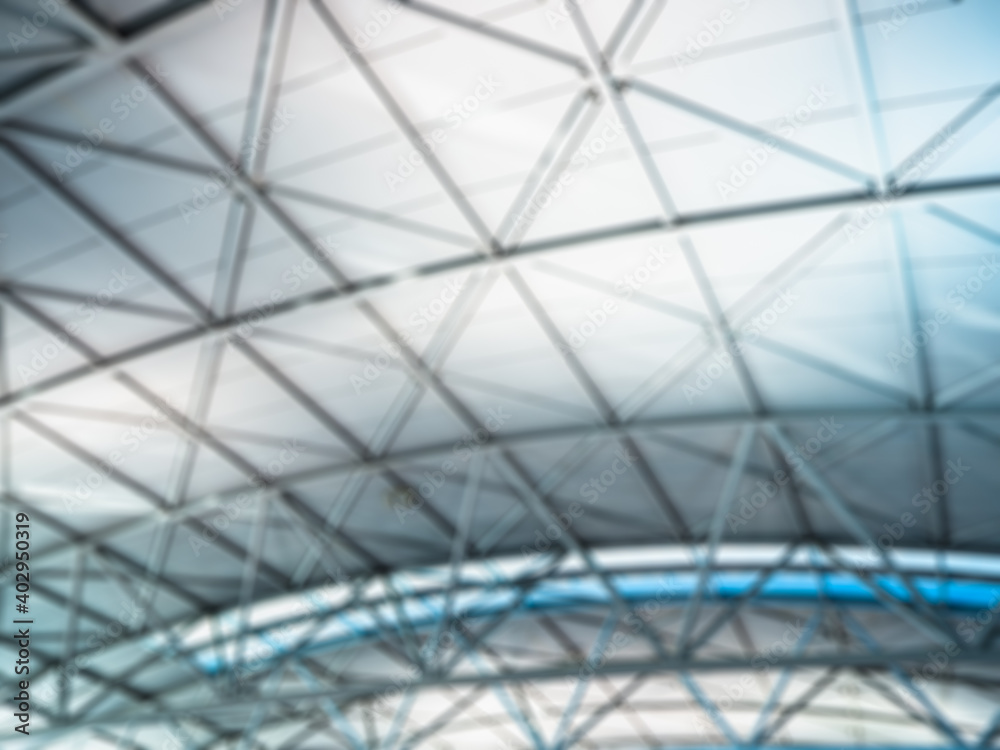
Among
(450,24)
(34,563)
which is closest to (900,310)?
(450,24)

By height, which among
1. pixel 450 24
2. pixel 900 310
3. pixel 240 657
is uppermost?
pixel 450 24

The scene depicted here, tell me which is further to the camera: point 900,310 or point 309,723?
point 309,723

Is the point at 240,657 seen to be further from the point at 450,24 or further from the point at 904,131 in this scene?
the point at 904,131

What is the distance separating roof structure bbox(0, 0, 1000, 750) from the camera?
14836 millimetres

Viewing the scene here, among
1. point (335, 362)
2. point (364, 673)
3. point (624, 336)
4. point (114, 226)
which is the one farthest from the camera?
point (364, 673)

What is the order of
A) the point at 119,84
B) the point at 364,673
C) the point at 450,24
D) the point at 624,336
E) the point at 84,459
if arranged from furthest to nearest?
the point at 364,673 → the point at 84,459 → the point at 624,336 → the point at 119,84 → the point at 450,24

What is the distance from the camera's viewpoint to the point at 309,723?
4284cm

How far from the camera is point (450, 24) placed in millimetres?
14430

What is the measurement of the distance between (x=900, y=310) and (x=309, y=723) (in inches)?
1353

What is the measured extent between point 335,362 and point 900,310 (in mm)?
12682

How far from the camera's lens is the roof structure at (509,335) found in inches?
584

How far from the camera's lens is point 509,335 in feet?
69.4

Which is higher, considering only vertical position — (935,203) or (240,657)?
(935,203)

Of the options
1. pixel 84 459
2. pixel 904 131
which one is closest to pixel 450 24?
pixel 904 131
